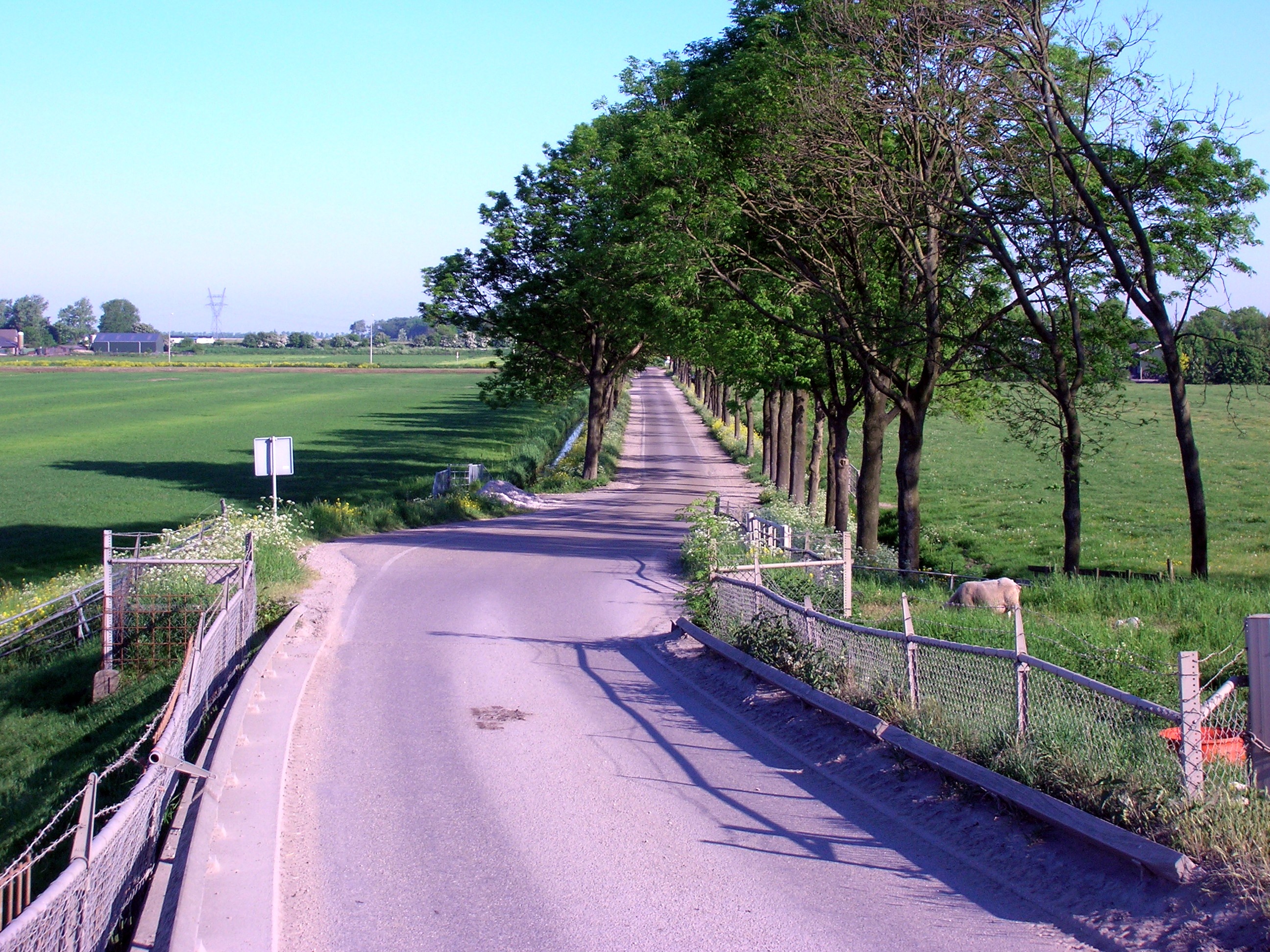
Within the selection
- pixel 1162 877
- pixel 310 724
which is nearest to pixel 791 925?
pixel 1162 877

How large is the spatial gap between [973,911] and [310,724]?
5.96 meters

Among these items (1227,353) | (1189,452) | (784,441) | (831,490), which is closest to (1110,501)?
(784,441)

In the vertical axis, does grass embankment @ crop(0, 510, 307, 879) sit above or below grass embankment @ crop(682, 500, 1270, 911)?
below

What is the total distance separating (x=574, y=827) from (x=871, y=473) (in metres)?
17.3

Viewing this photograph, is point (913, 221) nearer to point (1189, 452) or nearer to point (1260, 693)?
point (1189, 452)

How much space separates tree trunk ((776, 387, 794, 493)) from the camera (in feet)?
118

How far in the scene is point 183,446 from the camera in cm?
5903

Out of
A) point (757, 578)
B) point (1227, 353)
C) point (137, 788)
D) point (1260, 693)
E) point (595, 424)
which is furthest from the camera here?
point (595, 424)

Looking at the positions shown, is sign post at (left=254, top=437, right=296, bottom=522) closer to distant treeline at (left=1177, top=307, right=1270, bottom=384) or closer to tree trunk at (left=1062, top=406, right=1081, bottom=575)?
tree trunk at (left=1062, top=406, right=1081, bottom=575)

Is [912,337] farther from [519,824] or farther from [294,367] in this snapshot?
[294,367]

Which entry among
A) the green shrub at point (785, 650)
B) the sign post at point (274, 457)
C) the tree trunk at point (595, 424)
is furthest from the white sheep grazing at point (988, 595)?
the tree trunk at point (595, 424)

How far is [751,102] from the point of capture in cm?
2158

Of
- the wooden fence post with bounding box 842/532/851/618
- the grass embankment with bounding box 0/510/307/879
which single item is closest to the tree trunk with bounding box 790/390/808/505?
the grass embankment with bounding box 0/510/307/879

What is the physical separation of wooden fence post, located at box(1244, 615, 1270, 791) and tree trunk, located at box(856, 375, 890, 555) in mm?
17141
